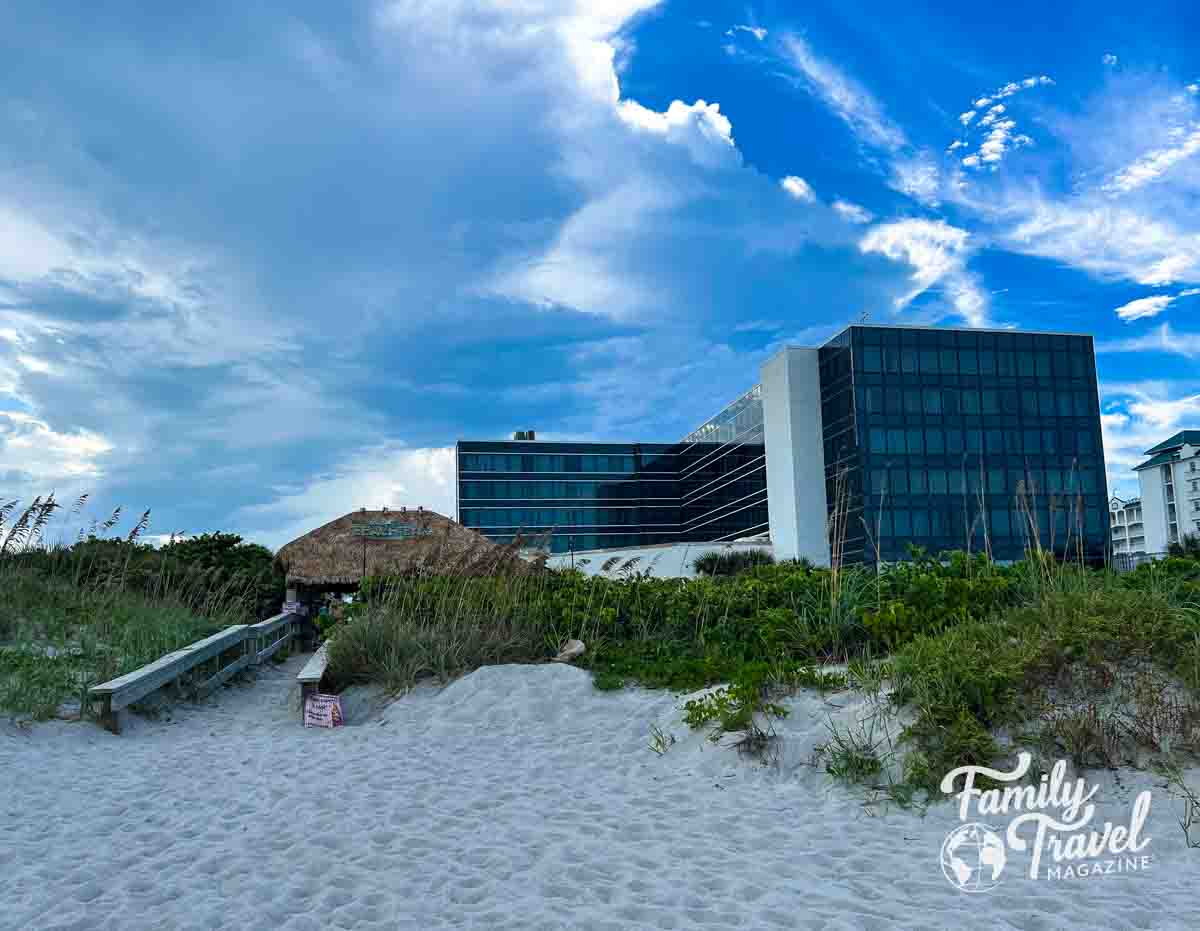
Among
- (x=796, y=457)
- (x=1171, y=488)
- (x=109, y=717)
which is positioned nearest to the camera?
(x=109, y=717)

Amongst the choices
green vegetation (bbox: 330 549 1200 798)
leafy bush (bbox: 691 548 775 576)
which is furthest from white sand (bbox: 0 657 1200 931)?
leafy bush (bbox: 691 548 775 576)

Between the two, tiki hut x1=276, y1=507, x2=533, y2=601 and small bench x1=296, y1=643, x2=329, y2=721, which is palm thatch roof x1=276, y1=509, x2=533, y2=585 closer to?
tiki hut x1=276, y1=507, x2=533, y2=601

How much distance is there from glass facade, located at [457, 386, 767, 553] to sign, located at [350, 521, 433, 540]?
57209 millimetres

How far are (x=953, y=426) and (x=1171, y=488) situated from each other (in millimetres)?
40786

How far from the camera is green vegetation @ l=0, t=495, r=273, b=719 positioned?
8.24 meters

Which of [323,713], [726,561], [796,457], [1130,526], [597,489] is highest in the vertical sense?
[597,489]

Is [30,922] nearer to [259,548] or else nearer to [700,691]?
[700,691]

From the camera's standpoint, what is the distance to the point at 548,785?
6125 mm

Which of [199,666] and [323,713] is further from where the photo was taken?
[199,666]

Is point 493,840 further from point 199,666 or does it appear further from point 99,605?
point 99,605

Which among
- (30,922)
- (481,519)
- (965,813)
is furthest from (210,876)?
(481,519)

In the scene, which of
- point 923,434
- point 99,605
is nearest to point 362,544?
point 99,605

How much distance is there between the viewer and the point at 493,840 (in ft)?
16.0

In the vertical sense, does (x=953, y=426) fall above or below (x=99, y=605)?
above
